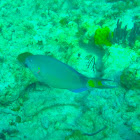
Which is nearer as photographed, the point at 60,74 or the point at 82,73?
the point at 60,74

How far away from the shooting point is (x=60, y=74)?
2223 mm

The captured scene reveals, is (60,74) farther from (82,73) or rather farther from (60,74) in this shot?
(82,73)

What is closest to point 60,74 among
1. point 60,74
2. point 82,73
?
point 60,74

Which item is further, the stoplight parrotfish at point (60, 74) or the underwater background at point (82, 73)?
the underwater background at point (82, 73)

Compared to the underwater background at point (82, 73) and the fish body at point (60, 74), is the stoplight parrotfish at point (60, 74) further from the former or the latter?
the underwater background at point (82, 73)

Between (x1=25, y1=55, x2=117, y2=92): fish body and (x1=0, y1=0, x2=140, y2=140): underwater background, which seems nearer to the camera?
(x1=25, y1=55, x2=117, y2=92): fish body

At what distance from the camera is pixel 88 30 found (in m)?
5.16

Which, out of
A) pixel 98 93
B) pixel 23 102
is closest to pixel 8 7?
pixel 23 102

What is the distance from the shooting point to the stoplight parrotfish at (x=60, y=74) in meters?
2.20

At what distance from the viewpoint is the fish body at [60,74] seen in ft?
7.22

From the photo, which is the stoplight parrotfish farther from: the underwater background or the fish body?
the underwater background

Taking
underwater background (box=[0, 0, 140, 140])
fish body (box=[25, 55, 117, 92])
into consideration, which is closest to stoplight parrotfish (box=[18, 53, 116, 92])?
fish body (box=[25, 55, 117, 92])

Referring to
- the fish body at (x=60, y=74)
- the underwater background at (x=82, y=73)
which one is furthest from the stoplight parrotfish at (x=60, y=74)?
Result: the underwater background at (x=82, y=73)

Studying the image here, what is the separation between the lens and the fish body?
2.20m
